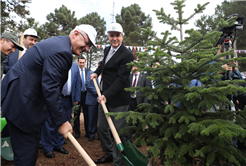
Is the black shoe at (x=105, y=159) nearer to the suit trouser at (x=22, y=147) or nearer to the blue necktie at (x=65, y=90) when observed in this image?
the suit trouser at (x=22, y=147)

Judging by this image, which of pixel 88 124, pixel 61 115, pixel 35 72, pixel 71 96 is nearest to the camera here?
pixel 61 115

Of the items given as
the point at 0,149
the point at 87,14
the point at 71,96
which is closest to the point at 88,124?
the point at 71,96

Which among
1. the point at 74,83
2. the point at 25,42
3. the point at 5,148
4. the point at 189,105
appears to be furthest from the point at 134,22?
the point at 189,105

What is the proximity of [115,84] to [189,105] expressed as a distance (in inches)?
53.6

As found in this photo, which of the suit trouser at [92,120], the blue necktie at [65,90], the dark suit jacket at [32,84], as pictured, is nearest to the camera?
the dark suit jacket at [32,84]

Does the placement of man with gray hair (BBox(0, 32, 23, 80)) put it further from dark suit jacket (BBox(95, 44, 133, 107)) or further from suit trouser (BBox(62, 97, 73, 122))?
suit trouser (BBox(62, 97, 73, 122))

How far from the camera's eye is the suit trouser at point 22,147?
1.97 metres

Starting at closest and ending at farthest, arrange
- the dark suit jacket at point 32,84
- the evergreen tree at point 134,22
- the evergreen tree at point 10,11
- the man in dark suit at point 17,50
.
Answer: the dark suit jacket at point 32,84 → the man in dark suit at point 17,50 → the evergreen tree at point 10,11 → the evergreen tree at point 134,22

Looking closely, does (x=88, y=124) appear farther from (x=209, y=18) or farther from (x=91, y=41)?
(x=209, y=18)

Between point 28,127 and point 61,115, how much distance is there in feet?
1.59

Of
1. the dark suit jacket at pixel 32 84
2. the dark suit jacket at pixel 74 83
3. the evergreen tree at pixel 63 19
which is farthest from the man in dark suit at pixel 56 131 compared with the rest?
the evergreen tree at pixel 63 19

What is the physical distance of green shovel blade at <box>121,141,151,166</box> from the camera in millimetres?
2029

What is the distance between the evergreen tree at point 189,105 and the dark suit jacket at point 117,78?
766 millimetres

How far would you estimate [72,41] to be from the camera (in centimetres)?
216
